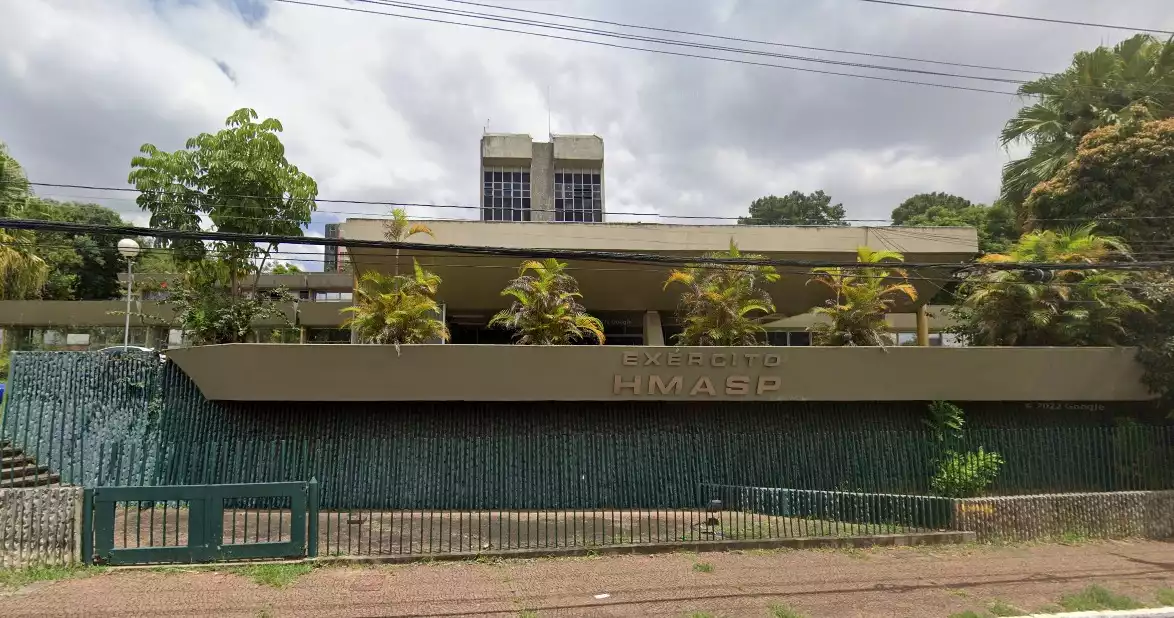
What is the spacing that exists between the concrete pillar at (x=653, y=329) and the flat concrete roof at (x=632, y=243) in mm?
1633

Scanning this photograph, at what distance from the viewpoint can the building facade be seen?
37219 millimetres

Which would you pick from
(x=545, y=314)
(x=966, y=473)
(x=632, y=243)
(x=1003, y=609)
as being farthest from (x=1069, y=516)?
(x=632, y=243)

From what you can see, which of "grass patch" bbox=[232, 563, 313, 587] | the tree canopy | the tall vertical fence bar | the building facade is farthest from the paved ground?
the building facade

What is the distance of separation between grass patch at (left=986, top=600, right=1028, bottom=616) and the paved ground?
0.11 metres

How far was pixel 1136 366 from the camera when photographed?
45.0ft

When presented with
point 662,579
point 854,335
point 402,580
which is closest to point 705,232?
point 854,335

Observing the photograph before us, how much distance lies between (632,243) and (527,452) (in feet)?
20.4

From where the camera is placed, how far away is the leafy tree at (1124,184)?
49.5ft

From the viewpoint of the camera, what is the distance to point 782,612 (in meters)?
6.79

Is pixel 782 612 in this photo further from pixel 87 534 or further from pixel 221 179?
pixel 221 179

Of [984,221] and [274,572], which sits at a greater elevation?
[984,221]

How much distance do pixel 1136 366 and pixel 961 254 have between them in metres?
4.40

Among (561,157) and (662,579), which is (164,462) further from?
(561,157)

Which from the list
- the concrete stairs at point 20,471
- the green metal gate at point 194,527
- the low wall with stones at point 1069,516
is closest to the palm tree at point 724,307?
the low wall with stones at point 1069,516
